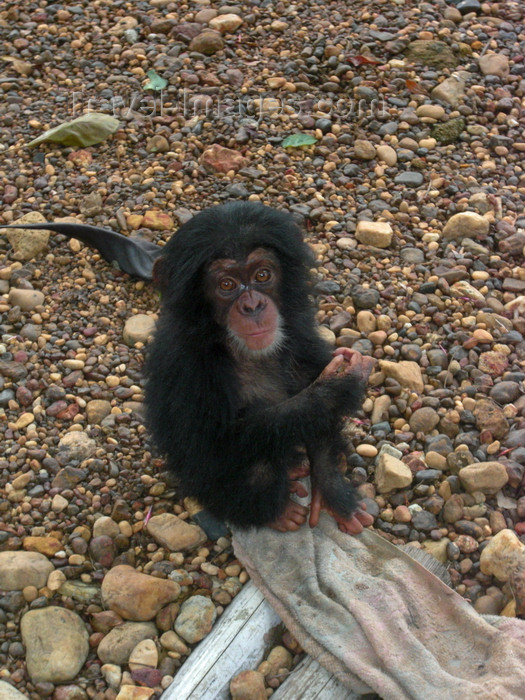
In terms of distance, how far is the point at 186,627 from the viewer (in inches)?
125

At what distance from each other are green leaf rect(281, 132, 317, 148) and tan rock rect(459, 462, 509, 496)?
8.78ft

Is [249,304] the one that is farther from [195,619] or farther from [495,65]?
[495,65]

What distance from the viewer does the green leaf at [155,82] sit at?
19.3ft

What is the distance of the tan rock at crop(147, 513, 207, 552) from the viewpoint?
11.5ft

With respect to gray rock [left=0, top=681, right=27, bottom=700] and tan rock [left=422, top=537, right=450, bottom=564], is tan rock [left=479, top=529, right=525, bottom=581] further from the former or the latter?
gray rock [left=0, top=681, right=27, bottom=700]

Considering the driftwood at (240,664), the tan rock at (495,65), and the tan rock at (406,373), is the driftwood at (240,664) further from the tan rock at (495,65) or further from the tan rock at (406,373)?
the tan rock at (495,65)

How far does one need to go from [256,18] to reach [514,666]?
→ 5132 millimetres

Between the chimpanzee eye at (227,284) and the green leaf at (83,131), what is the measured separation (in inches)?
101

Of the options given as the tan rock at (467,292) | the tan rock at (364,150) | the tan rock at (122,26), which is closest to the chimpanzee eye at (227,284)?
the tan rock at (467,292)

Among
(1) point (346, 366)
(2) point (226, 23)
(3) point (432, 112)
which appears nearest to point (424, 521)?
(1) point (346, 366)

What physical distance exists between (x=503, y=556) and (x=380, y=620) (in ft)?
2.06

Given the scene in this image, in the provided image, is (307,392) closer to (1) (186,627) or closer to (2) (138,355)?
(1) (186,627)

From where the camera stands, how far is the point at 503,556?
3.38 metres

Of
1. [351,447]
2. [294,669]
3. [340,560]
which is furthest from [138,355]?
[294,669]
